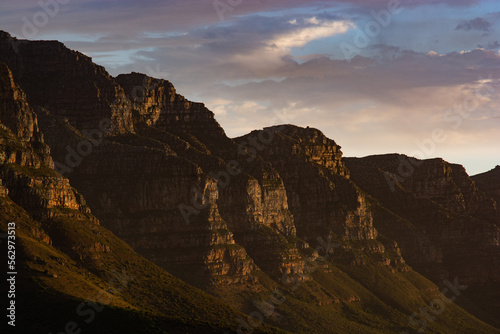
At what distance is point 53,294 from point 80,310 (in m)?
6.94

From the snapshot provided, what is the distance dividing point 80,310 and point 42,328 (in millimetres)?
8880

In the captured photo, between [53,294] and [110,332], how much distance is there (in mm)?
13347

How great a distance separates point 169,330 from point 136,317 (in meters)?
5.87

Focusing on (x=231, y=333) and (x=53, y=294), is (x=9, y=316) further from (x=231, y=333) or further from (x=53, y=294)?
(x=231, y=333)

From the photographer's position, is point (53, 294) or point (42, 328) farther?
point (53, 294)

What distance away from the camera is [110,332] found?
191000 mm

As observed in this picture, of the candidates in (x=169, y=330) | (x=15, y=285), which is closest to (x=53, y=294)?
(x=15, y=285)

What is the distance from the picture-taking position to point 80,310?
19438 centimetres

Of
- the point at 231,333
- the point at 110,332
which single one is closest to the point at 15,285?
the point at 110,332

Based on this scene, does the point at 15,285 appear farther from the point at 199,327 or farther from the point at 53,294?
the point at 199,327

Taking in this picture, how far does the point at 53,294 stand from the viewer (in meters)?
199

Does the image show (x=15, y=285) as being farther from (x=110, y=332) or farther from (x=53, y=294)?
(x=110, y=332)

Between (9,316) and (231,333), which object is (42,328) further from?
(231,333)

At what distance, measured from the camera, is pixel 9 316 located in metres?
188
